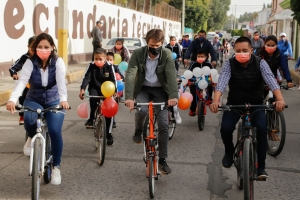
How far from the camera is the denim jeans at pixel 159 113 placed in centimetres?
575

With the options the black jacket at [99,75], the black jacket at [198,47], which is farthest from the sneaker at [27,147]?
the black jacket at [198,47]

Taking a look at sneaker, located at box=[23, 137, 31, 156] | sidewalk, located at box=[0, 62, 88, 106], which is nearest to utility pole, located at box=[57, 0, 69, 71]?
sidewalk, located at box=[0, 62, 88, 106]

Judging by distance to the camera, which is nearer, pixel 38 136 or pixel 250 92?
pixel 38 136

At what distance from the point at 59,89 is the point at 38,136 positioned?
0.64 metres

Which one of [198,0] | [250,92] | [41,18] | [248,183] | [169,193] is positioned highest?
[198,0]

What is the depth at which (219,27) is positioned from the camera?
12475 centimetres

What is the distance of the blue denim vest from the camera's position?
17.5ft

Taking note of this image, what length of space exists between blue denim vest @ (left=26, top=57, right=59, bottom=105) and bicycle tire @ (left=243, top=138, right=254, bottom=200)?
6.92 feet

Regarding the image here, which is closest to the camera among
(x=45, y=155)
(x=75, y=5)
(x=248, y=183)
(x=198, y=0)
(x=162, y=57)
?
(x=248, y=183)

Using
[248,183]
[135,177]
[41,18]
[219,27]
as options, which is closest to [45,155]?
[135,177]

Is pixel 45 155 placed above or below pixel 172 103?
below

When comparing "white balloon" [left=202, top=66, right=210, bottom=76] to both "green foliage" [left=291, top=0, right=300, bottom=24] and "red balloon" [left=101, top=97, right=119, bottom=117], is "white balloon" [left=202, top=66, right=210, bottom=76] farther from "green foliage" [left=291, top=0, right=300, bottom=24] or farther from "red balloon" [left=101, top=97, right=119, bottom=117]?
"green foliage" [left=291, top=0, right=300, bottom=24]

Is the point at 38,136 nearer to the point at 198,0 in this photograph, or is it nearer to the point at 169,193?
the point at 169,193

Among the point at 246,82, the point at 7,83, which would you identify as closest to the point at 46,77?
the point at 246,82
